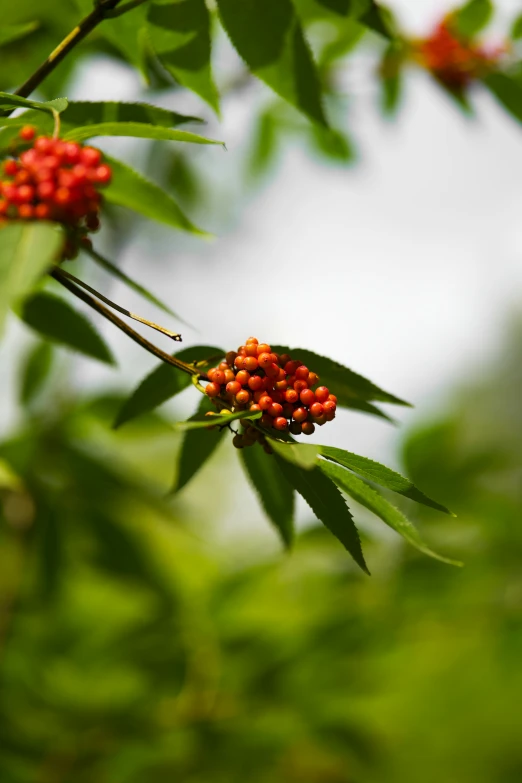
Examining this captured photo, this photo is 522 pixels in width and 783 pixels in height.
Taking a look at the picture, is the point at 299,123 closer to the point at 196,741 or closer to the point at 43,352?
the point at 43,352

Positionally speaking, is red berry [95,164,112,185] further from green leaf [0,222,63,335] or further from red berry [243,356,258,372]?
red berry [243,356,258,372]

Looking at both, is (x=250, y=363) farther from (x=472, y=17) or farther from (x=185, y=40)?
(x=472, y=17)

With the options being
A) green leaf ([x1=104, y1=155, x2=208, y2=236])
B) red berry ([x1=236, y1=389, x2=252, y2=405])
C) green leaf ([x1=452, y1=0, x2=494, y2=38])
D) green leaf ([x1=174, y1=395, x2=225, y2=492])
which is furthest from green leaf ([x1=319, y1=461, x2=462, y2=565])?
green leaf ([x1=452, y1=0, x2=494, y2=38])

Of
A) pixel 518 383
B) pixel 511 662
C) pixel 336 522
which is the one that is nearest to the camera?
pixel 336 522

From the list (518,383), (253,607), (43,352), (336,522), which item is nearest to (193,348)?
(336,522)

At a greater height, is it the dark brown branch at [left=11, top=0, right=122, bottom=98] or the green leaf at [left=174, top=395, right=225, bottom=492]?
the dark brown branch at [left=11, top=0, right=122, bottom=98]

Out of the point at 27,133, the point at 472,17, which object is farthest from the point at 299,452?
the point at 472,17
